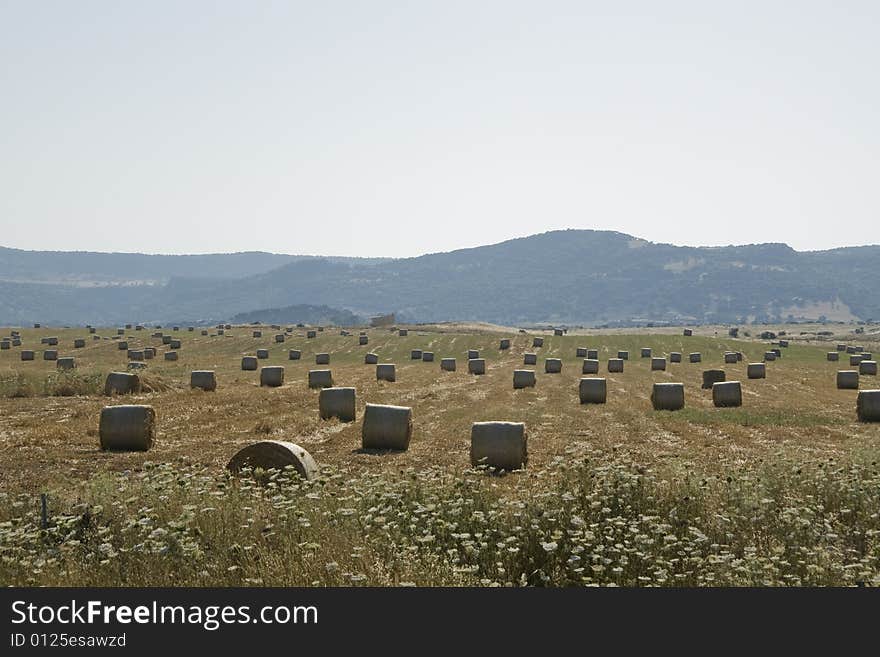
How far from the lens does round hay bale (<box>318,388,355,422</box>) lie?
30.0m

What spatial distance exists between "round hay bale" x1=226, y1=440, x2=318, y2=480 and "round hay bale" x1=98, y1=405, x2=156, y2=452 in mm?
6895

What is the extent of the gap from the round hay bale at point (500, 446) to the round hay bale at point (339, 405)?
10.5 metres

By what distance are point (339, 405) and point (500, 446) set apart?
438 inches

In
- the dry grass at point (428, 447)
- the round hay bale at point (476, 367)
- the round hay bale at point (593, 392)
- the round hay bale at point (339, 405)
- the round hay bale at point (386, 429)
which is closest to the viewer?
the dry grass at point (428, 447)

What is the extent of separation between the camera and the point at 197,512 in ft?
36.5

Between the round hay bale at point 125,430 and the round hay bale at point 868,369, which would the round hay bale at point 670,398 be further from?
the round hay bale at point 868,369

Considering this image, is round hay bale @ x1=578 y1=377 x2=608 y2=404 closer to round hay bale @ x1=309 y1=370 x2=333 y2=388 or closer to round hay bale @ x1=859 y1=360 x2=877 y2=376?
round hay bale @ x1=309 y1=370 x2=333 y2=388

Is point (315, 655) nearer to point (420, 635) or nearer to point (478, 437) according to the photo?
point (420, 635)

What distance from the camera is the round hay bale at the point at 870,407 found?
98.5 ft

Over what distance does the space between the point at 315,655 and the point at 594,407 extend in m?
29.9

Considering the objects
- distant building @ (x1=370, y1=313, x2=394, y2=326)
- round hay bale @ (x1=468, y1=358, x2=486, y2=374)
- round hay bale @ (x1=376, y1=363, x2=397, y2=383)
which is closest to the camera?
round hay bale @ (x1=376, y1=363, x2=397, y2=383)

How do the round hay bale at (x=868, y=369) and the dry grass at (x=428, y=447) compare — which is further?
the round hay bale at (x=868, y=369)

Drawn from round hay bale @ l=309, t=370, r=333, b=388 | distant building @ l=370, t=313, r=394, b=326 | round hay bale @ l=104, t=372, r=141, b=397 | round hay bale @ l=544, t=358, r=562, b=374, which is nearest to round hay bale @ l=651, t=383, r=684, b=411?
round hay bale @ l=309, t=370, r=333, b=388

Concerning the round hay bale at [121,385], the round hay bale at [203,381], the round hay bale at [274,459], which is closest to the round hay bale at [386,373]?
the round hay bale at [203,381]
